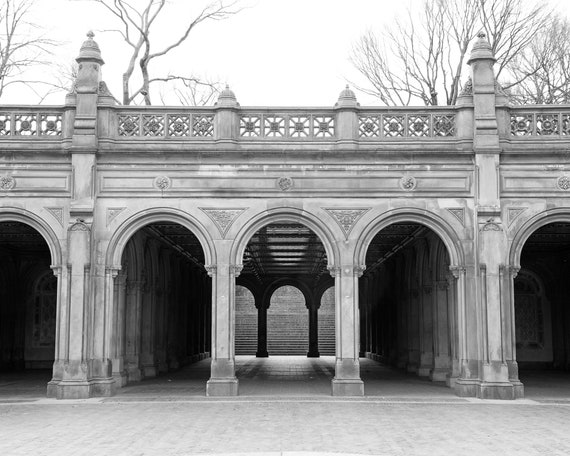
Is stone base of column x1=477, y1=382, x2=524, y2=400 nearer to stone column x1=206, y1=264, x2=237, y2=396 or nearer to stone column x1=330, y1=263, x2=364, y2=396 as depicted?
stone column x1=330, y1=263, x2=364, y2=396

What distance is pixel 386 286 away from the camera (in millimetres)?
29828

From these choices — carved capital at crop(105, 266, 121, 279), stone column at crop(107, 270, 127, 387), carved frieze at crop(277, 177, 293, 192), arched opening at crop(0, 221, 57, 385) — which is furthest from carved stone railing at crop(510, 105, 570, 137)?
arched opening at crop(0, 221, 57, 385)

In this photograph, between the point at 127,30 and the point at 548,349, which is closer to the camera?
the point at 548,349

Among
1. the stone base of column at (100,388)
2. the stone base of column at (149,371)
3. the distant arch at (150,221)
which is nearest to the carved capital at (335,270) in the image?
the distant arch at (150,221)

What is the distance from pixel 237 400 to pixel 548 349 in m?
14.0

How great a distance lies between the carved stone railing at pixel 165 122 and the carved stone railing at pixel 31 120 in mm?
1415

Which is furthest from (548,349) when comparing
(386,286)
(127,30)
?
(127,30)

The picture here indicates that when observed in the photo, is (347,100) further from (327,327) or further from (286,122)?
(327,327)

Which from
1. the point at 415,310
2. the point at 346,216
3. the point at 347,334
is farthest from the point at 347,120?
the point at 415,310

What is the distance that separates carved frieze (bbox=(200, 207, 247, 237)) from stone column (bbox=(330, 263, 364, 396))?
8.26 ft

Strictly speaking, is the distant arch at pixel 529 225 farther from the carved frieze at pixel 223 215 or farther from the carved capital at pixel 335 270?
the carved frieze at pixel 223 215

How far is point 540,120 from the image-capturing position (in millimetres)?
18547

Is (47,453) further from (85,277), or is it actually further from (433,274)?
(433,274)

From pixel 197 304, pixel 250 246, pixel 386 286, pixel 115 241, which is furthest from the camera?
pixel 197 304
